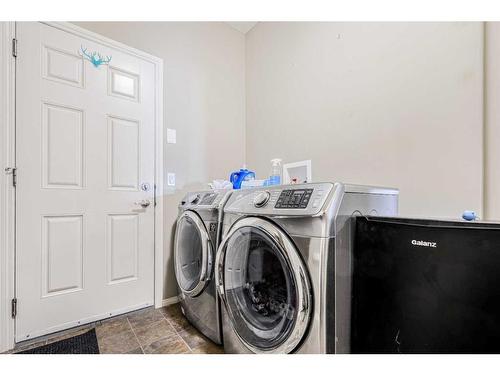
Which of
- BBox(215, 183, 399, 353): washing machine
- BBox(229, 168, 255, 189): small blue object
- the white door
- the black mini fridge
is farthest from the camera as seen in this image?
BBox(229, 168, 255, 189): small blue object

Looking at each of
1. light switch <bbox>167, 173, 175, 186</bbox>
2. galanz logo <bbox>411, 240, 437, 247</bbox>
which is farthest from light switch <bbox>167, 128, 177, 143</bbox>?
galanz logo <bbox>411, 240, 437, 247</bbox>

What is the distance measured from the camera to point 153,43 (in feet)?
6.68

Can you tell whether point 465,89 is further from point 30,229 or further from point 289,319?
point 30,229

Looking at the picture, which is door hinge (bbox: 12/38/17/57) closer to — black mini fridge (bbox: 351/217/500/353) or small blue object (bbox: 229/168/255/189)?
small blue object (bbox: 229/168/255/189)

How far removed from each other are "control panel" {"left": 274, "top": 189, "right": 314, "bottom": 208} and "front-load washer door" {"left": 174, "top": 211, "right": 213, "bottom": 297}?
0.65m

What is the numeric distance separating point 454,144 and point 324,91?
0.95 metres

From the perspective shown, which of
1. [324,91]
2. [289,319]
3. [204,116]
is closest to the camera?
[289,319]

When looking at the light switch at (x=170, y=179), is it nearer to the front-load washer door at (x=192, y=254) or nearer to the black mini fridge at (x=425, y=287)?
the front-load washer door at (x=192, y=254)

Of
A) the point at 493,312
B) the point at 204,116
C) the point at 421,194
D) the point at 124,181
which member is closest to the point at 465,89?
the point at 421,194

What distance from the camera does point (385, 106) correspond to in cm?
149

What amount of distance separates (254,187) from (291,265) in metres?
0.47

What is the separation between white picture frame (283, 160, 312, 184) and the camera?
1941 mm

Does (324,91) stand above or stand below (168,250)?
above
